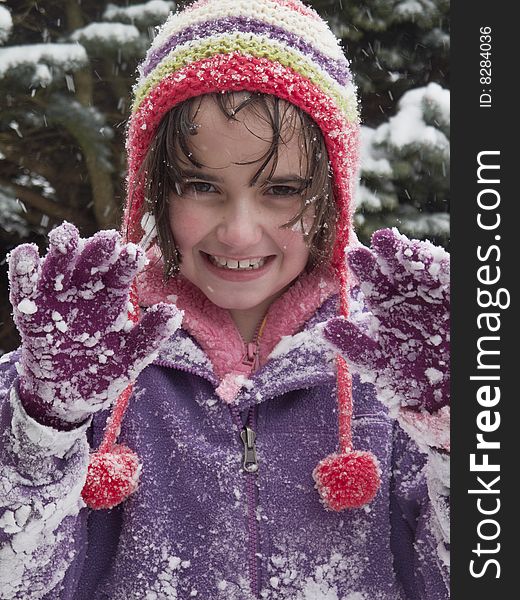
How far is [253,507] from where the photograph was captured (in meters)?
1.29

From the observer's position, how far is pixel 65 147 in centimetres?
369

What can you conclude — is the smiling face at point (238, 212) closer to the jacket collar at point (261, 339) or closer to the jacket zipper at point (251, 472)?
the jacket collar at point (261, 339)

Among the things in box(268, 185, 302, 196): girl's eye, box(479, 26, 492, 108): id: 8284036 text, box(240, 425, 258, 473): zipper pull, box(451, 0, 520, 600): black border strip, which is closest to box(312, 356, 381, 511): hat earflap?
box(240, 425, 258, 473): zipper pull

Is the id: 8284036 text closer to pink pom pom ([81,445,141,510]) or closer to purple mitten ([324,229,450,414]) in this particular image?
purple mitten ([324,229,450,414])

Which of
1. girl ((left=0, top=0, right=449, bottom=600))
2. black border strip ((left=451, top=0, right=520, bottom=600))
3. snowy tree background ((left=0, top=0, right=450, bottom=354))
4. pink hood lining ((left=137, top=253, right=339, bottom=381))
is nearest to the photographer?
black border strip ((left=451, top=0, right=520, bottom=600))

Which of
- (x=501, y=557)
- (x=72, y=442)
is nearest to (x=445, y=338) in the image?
(x=501, y=557)

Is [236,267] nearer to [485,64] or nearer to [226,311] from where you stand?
[226,311]

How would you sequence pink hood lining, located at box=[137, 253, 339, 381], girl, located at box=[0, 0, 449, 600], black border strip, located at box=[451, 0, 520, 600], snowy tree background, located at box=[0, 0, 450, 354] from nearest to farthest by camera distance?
black border strip, located at box=[451, 0, 520, 600], girl, located at box=[0, 0, 449, 600], pink hood lining, located at box=[137, 253, 339, 381], snowy tree background, located at box=[0, 0, 450, 354]

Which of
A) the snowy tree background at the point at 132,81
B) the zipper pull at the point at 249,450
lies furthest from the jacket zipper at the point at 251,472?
the snowy tree background at the point at 132,81

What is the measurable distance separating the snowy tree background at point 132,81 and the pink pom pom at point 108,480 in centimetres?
203

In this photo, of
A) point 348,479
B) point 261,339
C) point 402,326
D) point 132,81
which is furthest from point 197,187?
point 132,81

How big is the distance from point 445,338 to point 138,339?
417 mm

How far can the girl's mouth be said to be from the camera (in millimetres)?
1300

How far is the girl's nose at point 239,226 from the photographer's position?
48.6 inches
